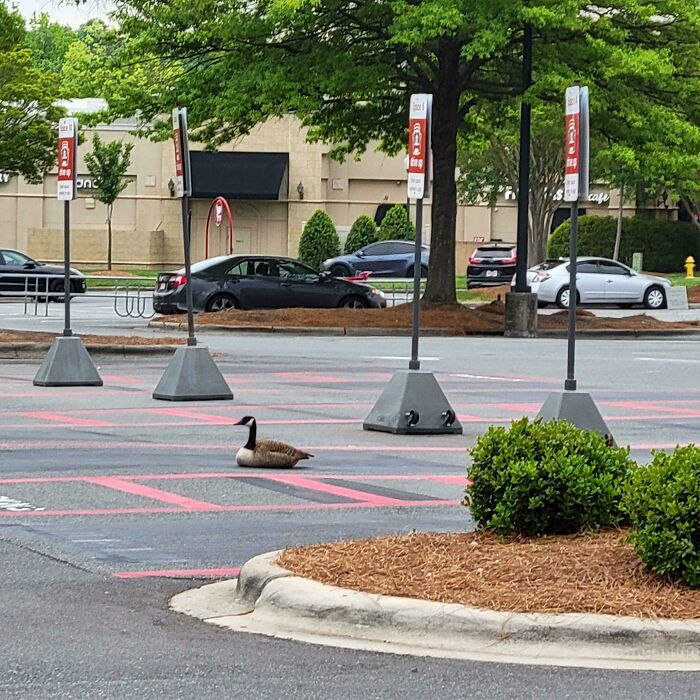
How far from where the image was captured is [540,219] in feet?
184

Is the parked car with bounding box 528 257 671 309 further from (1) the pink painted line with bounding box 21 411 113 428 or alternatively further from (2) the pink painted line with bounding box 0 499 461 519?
(2) the pink painted line with bounding box 0 499 461 519

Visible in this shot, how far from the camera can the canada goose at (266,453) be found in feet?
39.2

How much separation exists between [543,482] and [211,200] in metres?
58.0

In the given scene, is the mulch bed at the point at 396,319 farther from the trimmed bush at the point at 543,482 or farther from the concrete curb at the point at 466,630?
the concrete curb at the point at 466,630

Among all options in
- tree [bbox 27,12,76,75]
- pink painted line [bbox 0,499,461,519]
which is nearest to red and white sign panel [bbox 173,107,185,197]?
pink painted line [bbox 0,499,461,519]

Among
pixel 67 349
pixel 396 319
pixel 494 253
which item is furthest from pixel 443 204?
pixel 494 253

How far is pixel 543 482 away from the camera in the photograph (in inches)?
304

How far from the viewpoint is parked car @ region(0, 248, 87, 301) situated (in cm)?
4328

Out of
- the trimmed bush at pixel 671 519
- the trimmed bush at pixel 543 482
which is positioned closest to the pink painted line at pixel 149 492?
the trimmed bush at pixel 543 482

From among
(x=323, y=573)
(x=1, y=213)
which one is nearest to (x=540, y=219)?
(x=1, y=213)

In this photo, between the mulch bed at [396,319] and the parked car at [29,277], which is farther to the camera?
the parked car at [29,277]

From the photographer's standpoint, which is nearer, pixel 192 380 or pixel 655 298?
pixel 192 380

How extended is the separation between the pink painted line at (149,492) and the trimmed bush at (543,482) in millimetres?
2818

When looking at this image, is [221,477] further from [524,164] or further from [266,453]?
[524,164]
